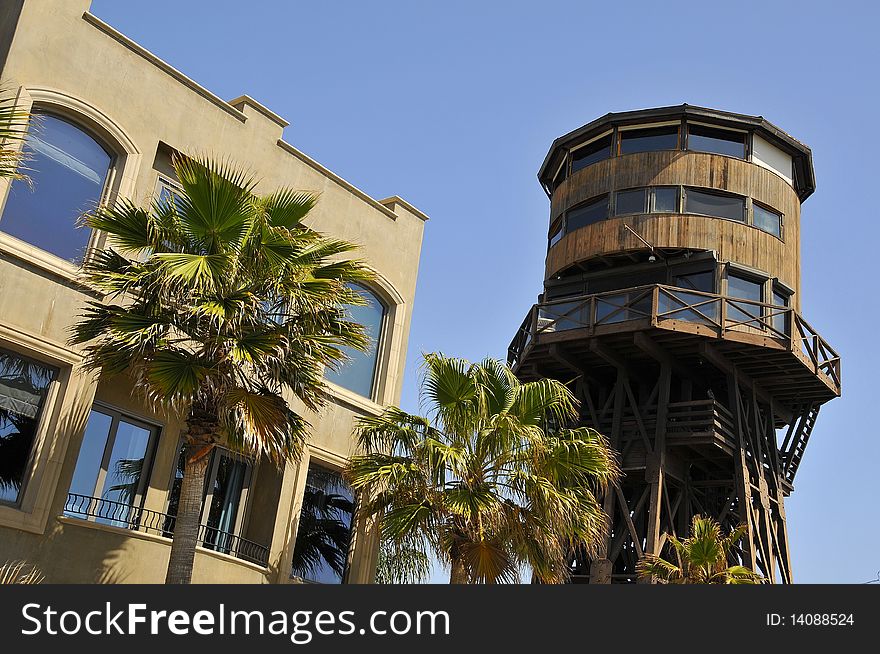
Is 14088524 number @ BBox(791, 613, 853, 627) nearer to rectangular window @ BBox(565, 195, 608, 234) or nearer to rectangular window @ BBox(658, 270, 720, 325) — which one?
rectangular window @ BBox(658, 270, 720, 325)

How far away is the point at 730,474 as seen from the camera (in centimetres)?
3188

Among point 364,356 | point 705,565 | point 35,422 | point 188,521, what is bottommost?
point 188,521

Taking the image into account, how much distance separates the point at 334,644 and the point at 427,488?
7.45 metres

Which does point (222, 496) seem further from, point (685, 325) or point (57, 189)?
point (685, 325)

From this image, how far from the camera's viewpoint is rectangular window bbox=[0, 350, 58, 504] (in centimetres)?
1525

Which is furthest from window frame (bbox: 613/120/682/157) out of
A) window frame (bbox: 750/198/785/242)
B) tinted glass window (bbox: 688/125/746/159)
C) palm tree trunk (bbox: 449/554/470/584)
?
palm tree trunk (bbox: 449/554/470/584)

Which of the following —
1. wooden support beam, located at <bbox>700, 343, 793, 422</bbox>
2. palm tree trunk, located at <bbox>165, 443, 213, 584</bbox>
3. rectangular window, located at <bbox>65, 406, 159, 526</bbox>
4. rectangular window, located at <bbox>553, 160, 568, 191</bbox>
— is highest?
rectangular window, located at <bbox>553, 160, 568, 191</bbox>

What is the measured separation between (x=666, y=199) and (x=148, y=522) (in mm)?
19601

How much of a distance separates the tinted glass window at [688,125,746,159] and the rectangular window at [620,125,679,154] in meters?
0.55

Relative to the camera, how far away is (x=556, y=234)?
111ft

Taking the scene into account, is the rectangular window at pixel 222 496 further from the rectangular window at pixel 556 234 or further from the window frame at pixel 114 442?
the rectangular window at pixel 556 234

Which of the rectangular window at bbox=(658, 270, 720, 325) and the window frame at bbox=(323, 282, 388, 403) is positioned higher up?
the rectangular window at bbox=(658, 270, 720, 325)

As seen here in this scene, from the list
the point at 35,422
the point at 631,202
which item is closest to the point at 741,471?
the point at 631,202

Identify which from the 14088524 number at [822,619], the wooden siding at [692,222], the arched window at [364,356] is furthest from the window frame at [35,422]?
the wooden siding at [692,222]
